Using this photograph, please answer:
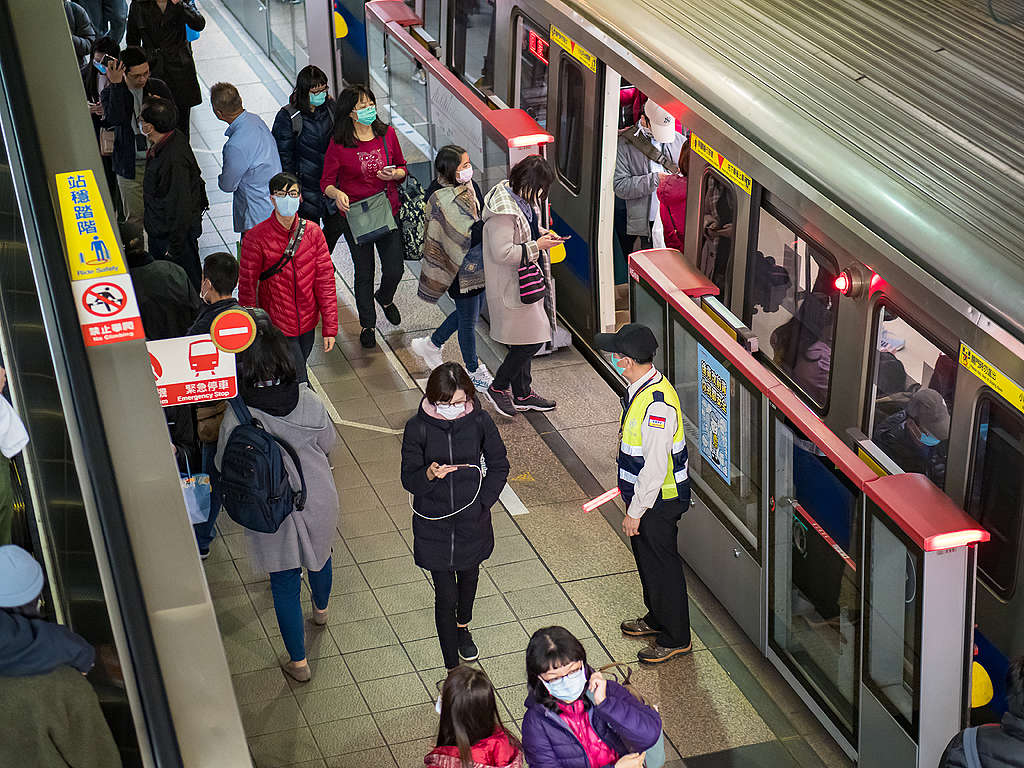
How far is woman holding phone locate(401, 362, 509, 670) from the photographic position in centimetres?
601

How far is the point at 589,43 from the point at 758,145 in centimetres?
226

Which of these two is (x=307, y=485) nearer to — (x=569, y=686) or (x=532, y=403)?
(x=569, y=686)

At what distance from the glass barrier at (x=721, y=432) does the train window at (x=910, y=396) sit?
0.62m

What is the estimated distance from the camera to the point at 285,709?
6.58 meters

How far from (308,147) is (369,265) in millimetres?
982

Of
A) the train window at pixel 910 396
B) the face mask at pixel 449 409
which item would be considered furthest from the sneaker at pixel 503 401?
the train window at pixel 910 396

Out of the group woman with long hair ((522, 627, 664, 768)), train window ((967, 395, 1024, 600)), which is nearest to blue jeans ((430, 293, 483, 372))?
train window ((967, 395, 1024, 600))

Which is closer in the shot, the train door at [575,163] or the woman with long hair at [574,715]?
the woman with long hair at [574,715]

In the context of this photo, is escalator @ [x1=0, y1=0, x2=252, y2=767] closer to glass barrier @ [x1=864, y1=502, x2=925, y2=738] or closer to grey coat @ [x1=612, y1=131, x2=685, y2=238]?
glass barrier @ [x1=864, y1=502, x2=925, y2=738]

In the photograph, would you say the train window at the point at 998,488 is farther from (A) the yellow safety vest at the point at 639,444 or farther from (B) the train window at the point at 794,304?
(A) the yellow safety vest at the point at 639,444

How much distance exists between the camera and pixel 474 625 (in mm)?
7203

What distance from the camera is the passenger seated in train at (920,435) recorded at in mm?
5836

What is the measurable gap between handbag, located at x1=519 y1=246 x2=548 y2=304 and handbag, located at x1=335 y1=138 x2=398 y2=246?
1.36 m

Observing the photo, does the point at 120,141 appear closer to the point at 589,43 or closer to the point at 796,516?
the point at 589,43
